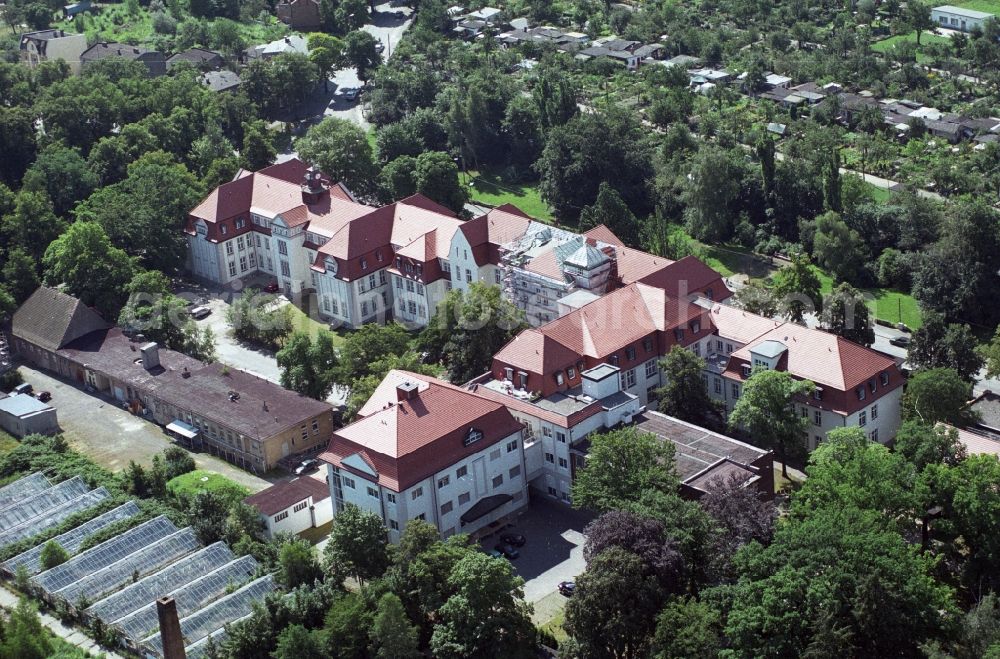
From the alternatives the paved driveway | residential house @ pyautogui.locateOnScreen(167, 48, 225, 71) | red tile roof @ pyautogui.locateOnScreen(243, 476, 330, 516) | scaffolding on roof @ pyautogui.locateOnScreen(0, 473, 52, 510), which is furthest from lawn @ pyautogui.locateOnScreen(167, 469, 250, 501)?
residential house @ pyautogui.locateOnScreen(167, 48, 225, 71)

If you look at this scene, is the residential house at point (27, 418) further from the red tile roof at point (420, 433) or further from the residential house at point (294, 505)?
the red tile roof at point (420, 433)

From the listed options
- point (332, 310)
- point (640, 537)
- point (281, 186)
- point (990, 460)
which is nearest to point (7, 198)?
point (281, 186)

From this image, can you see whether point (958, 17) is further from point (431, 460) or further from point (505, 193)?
point (431, 460)

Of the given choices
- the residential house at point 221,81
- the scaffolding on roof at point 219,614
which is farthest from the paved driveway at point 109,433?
the residential house at point 221,81

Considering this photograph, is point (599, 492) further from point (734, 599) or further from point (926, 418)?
point (926, 418)

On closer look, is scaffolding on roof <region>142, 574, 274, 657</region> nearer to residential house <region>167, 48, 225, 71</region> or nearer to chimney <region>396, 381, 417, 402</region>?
chimney <region>396, 381, 417, 402</region>
